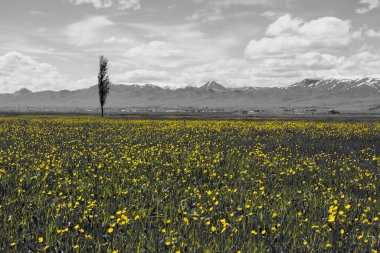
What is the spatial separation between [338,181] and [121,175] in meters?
6.19

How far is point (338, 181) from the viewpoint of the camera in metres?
11.3

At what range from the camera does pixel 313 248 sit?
5.71 m

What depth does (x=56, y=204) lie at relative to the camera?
7.80 metres

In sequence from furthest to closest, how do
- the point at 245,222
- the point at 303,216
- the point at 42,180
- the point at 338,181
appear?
the point at 338,181
the point at 42,180
the point at 303,216
the point at 245,222

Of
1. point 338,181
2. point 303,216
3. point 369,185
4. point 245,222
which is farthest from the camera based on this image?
point 338,181

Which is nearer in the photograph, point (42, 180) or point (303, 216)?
point (303, 216)

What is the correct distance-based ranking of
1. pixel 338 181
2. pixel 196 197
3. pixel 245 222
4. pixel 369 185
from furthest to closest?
1. pixel 338 181
2. pixel 369 185
3. pixel 196 197
4. pixel 245 222

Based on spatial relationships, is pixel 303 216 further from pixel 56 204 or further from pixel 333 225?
pixel 56 204

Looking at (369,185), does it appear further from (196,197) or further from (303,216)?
(196,197)

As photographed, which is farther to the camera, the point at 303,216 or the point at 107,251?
the point at 303,216

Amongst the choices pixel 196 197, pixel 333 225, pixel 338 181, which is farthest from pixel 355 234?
pixel 338 181

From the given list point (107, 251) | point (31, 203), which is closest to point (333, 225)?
point (107, 251)

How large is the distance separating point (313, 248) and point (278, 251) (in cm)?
52

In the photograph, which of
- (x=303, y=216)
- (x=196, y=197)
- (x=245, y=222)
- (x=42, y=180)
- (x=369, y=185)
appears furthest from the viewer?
(x=369, y=185)
